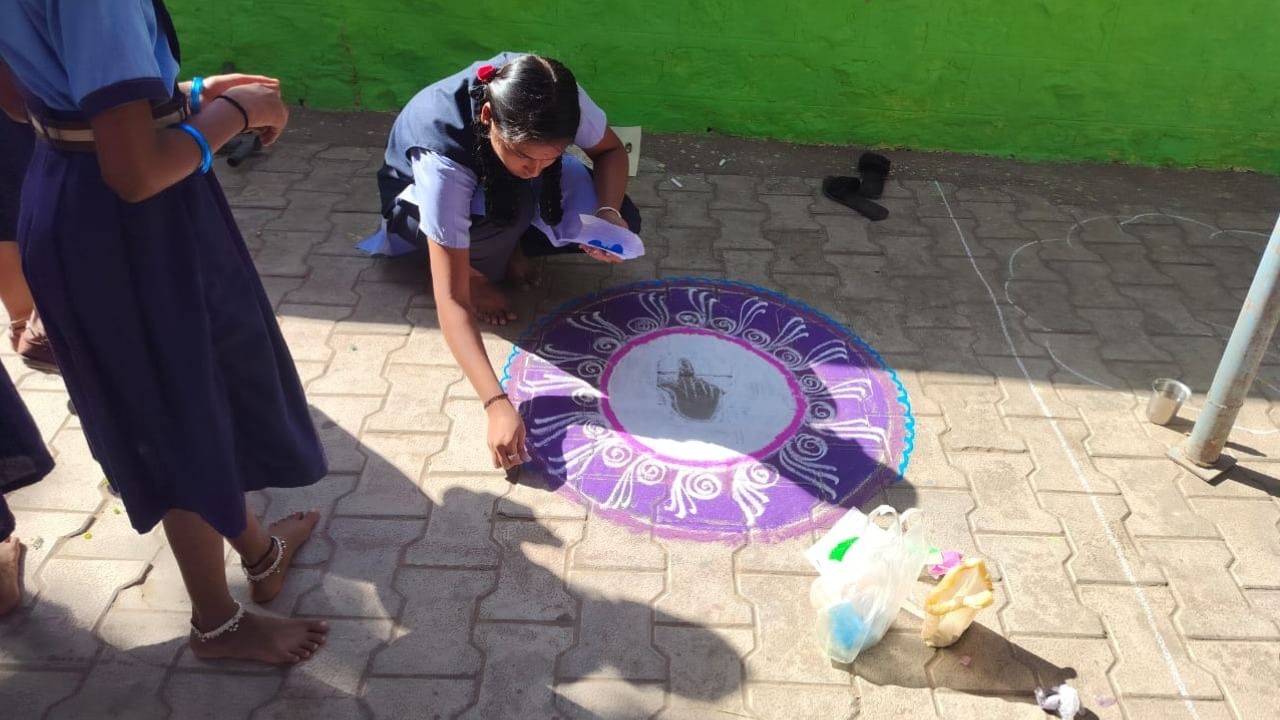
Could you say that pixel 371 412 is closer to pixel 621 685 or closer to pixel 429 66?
pixel 621 685

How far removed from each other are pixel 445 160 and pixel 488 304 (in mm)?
706

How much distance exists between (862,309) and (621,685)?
78.0 inches

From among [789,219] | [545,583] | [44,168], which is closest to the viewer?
[44,168]

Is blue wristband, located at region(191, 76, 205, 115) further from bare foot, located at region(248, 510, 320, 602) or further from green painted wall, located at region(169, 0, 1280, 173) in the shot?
green painted wall, located at region(169, 0, 1280, 173)

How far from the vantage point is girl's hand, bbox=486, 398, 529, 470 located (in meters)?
2.56

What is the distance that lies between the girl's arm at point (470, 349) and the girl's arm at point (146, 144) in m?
0.98

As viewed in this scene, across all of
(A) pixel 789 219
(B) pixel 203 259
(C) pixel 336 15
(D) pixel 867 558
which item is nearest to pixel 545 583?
(D) pixel 867 558

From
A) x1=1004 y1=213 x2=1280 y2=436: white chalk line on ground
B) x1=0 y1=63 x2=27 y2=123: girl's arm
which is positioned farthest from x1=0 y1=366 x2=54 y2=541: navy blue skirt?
x1=1004 y1=213 x2=1280 y2=436: white chalk line on ground

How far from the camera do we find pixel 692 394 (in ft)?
10.4

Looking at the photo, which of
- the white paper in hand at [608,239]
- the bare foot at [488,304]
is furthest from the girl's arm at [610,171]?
the bare foot at [488,304]

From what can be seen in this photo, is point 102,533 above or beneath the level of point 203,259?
beneath

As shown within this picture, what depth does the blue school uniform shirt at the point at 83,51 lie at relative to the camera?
1.43 metres

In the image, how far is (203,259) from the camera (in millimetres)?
1773

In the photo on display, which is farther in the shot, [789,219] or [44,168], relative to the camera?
[789,219]
